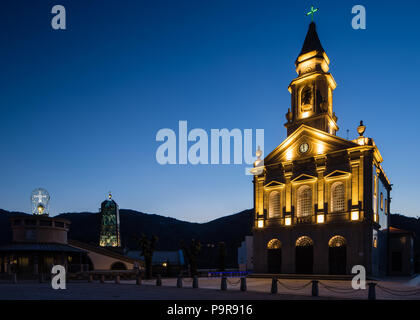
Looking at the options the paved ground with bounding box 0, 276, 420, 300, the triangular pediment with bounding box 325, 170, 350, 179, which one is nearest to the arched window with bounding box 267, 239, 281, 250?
the triangular pediment with bounding box 325, 170, 350, 179

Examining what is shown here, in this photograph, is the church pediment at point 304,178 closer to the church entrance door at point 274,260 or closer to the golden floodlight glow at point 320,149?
the golden floodlight glow at point 320,149

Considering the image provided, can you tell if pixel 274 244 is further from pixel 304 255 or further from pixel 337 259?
pixel 337 259

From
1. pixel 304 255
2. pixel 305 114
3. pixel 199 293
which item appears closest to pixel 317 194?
pixel 304 255

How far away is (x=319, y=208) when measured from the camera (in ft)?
123

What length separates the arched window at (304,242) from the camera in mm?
38200

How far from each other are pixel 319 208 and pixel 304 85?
16621 millimetres

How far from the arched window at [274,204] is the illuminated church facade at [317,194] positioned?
12 centimetres

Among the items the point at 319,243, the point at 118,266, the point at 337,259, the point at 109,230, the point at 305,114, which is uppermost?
the point at 305,114

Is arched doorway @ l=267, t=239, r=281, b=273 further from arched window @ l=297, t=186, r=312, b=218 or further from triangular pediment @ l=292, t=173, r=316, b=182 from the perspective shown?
triangular pediment @ l=292, t=173, r=316, b=182

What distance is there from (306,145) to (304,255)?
12341 mm

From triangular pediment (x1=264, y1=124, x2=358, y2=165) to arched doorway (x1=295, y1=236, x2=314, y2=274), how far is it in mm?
9403

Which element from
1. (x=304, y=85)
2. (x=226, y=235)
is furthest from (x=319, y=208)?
(x=226, y=235)

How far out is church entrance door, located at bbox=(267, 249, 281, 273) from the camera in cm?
4046

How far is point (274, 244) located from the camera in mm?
41000
